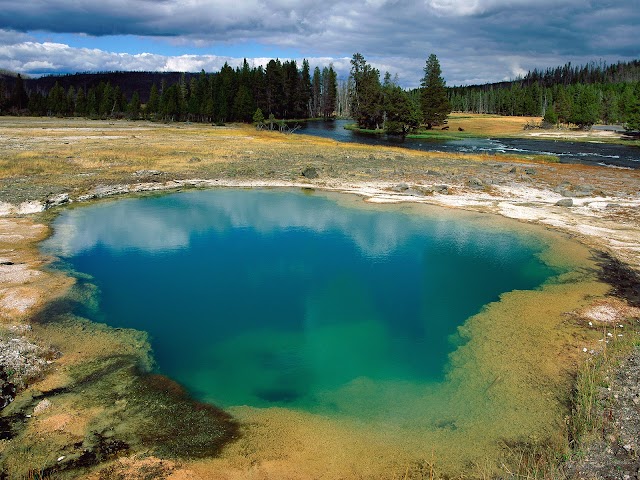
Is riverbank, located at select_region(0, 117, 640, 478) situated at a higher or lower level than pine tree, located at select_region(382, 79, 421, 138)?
lower

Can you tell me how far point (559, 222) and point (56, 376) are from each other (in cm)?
2456

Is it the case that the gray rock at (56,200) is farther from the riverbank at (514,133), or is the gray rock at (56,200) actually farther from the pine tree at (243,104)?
the pine tree at (243,104)

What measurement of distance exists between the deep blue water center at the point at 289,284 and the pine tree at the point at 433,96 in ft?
263

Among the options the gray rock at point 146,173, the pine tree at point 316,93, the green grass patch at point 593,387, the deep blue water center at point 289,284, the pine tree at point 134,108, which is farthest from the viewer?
the pine tree at point 316,93

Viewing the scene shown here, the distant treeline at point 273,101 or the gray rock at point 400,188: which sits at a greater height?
the distant treeline at point 273,101

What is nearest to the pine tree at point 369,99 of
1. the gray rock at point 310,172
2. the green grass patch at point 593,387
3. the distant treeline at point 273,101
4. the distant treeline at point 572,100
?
the distant treeline at point 273,101

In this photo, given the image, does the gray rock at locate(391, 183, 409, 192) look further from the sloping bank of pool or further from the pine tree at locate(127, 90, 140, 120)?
the pine tree at locate(127, 90, 140, 120)

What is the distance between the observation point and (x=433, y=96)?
4092 inches

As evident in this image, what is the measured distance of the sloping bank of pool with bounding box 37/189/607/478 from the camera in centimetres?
986

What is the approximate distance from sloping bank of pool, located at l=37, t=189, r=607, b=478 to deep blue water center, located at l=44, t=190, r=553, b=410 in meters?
0.08

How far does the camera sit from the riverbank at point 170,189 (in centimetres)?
984

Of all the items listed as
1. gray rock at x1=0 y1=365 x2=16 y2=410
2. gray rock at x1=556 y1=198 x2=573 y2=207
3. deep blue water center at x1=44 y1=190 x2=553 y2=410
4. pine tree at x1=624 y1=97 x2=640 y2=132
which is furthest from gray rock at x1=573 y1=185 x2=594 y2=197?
pine tree at x1=624 y1=97 x2=640 y2=132

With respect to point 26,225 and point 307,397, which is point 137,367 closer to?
point 307,397

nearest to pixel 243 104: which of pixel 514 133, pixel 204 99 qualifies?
pixel 204 99
